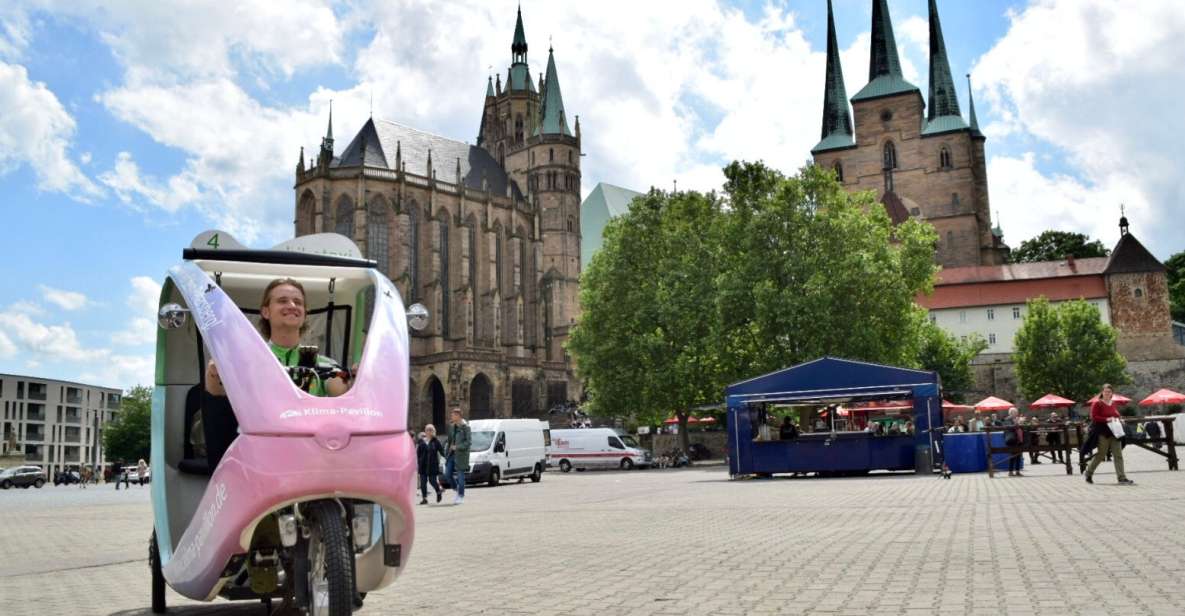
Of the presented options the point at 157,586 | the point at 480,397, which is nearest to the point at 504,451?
the point at 157,586

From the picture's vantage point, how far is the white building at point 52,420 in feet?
353

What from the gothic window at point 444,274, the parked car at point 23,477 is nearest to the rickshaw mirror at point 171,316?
the parked car at point 23,477

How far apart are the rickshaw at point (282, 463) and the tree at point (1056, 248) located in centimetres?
9047

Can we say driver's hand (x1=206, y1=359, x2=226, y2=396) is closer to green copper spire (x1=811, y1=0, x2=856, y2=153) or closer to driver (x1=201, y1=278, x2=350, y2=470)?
driver (x1=201, y1=278, x2=350, y2=470)

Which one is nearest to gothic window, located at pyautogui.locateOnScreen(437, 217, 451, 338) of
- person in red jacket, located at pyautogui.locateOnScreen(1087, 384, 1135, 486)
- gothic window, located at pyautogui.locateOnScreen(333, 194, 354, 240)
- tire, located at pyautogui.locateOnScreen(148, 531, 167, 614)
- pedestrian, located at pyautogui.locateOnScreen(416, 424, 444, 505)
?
gothic window, located at pyautogui.locateOnScreen(333, 194, 354, 240)

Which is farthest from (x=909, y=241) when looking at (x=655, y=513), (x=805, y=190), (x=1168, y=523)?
(x=1168, y=523)

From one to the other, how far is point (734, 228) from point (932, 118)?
50053 mm

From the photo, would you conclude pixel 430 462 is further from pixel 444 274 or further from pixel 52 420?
pixel 52 420

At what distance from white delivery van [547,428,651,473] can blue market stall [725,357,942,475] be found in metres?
16.4

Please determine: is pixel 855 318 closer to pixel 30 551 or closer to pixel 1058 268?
pixel 30 551

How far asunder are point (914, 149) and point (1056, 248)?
56.2 ft

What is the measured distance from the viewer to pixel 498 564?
336 inches

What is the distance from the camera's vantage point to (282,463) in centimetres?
461

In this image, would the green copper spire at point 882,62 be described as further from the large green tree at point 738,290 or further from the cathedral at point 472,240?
the large green tree at point 738,290
